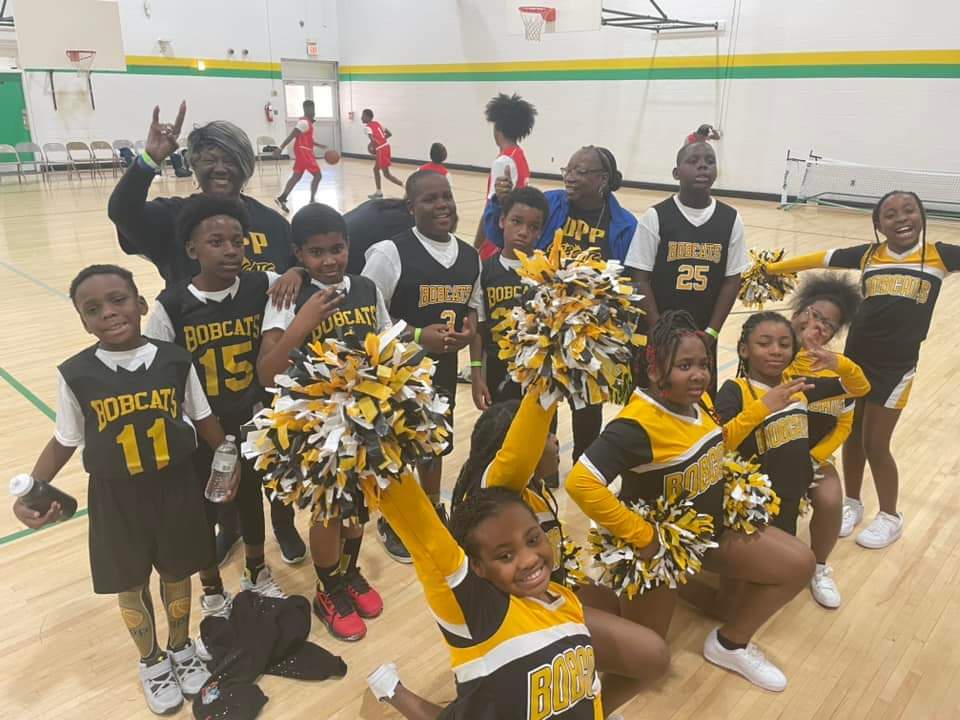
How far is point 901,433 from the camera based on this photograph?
4066 millimetres

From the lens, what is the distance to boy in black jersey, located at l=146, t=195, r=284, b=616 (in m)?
2.18

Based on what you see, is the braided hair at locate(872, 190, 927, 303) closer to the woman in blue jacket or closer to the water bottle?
the woman in blue jacket

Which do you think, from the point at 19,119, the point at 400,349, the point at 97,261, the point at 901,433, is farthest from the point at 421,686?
the point at 19,119

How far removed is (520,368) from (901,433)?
140 inches

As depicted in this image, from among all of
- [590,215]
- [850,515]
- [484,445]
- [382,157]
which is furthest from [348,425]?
[382,157]

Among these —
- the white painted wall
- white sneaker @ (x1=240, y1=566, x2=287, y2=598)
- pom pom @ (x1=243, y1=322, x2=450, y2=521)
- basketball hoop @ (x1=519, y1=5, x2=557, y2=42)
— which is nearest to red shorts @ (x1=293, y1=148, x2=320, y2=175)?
basketball hoop @ (x1=519, y1=5, x2=557, y2=42)

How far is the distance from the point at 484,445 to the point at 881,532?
211 cm

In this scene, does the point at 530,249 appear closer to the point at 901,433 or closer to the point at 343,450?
the point at 343,450

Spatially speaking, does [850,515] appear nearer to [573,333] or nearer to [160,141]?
[573,333]

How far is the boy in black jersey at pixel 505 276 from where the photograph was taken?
2.73 m

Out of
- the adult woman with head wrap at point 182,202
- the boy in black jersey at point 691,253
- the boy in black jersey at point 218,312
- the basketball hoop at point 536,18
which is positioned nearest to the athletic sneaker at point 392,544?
the boy in black jersey at point 218,312

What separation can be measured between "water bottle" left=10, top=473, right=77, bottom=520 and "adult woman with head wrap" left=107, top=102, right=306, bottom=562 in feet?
2.69

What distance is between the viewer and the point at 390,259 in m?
2.68

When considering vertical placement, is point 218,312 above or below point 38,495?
above
